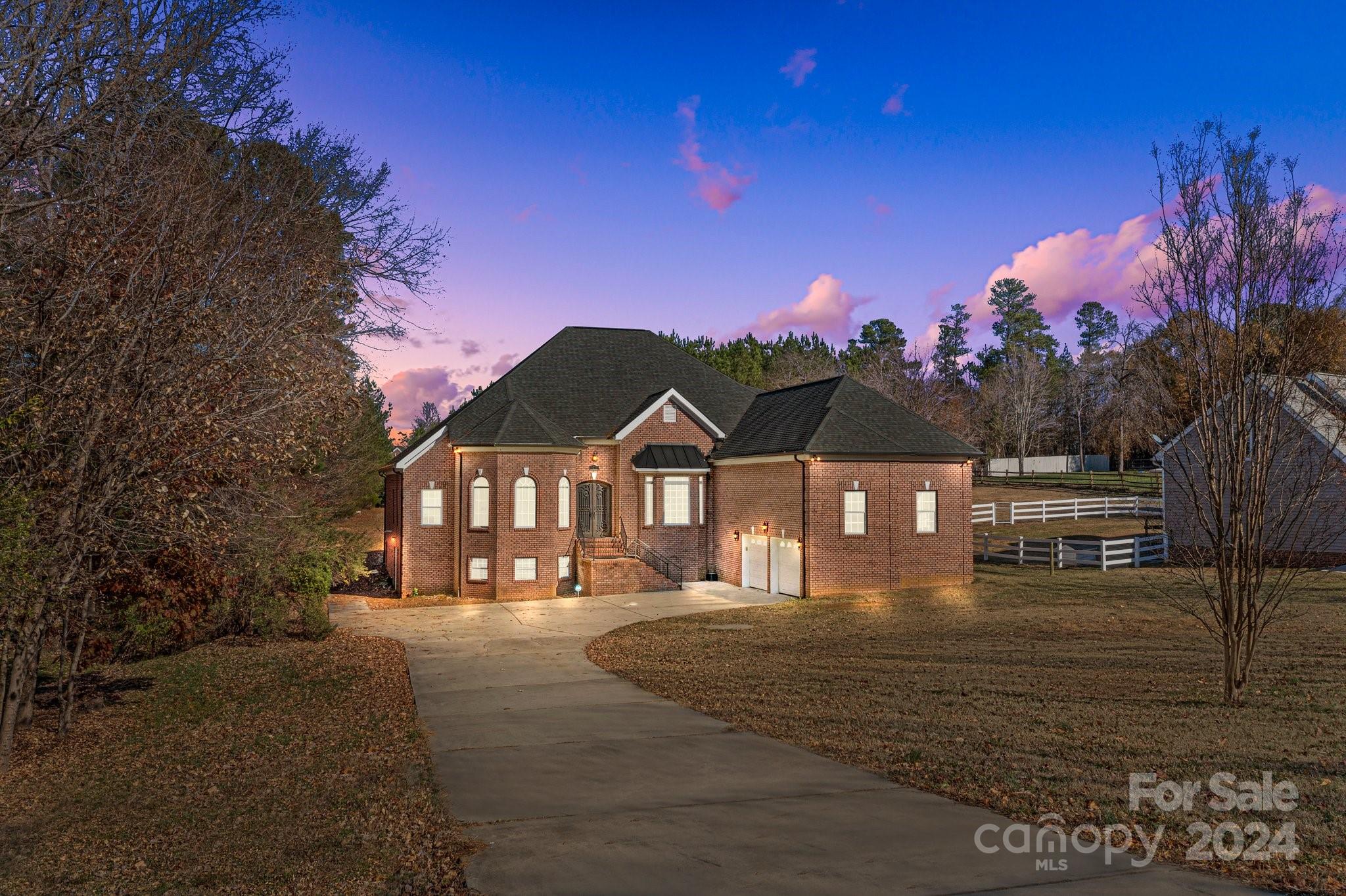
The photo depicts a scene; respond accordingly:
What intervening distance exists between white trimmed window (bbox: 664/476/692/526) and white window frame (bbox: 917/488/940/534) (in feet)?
24.1

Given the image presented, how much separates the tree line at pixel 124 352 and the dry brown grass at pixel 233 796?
40.1 inches

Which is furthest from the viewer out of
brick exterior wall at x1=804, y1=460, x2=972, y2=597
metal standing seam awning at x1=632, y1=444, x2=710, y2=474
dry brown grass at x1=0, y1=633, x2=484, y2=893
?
metal standing seam awning at x1=632, y1=444, x2=710, y2=474

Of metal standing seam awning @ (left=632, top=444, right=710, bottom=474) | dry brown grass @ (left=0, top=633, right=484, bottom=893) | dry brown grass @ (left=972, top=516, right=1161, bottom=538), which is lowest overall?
dry brown grass @ (left=0, top=633, right=484, bottom=893)

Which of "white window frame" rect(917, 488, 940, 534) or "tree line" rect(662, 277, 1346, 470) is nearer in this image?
"white window frame" rect(917, 488, 940, 534)

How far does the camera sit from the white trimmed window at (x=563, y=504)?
27.0 meters

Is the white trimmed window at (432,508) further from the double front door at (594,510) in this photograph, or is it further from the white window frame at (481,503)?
the double front door at (594,510)

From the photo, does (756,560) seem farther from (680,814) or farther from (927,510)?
(680,814)

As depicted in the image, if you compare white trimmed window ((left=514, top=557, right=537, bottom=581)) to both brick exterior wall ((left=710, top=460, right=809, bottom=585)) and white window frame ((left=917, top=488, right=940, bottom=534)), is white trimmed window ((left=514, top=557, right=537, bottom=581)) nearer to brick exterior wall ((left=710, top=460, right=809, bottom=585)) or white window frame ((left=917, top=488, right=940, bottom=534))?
brick exterior wall ((left=710, top=460, right=809, bottom=585))

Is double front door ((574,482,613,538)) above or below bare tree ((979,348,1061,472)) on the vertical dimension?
below

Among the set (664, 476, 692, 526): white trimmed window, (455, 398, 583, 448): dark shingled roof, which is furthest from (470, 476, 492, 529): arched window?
(664, 476, 692, 526): white trimmed window

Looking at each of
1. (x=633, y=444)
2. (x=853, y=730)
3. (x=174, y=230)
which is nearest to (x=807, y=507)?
(x=633, y=444)

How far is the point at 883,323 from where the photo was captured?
8612 cm

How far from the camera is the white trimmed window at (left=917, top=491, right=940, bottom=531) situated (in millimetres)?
26234

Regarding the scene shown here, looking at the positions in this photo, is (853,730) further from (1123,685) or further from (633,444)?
(633,444)
